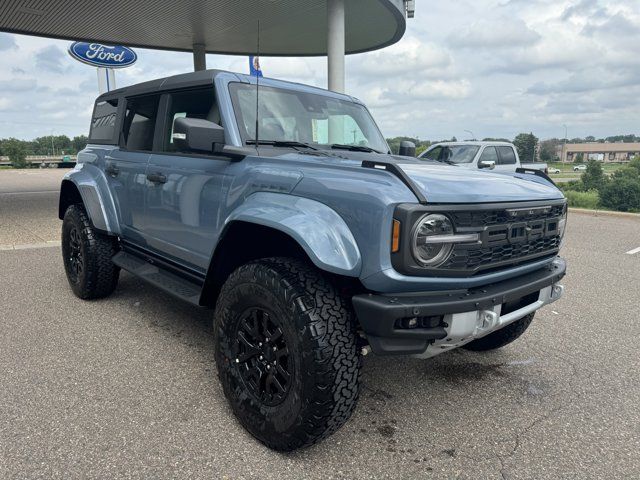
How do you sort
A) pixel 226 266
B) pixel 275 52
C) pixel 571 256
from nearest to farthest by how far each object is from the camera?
pixel 226 266 < pixel 571 256 < pixel 275 52

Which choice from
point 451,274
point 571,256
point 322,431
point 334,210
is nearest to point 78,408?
point 322,431

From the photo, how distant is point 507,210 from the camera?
2293 millimetres

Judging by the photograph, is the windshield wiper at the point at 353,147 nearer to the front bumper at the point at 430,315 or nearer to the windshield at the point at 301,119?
the windshield at the point at 301,119

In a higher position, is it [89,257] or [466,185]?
[466,185]

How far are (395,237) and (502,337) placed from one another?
1.83 metres

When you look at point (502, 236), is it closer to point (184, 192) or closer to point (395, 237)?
point (395, 237)

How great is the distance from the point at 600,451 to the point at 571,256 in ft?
18.2

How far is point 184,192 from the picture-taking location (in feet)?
10.3

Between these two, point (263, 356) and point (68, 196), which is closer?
point (263, 356)


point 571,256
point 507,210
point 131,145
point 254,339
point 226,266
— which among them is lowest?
point 571,256

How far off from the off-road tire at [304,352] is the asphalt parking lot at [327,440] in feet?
0.54

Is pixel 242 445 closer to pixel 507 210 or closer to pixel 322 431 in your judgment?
pixel 322 431

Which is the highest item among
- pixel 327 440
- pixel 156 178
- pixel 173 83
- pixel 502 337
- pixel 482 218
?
pixel 173 83

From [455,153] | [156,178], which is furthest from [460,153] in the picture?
[156,178]
